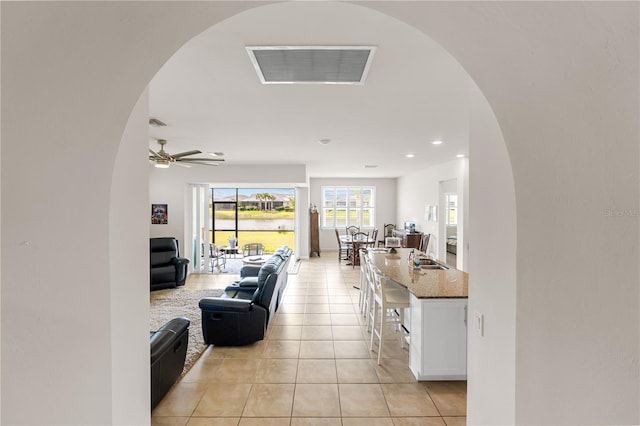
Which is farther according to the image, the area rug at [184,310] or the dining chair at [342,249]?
the dining chair at [342,249]

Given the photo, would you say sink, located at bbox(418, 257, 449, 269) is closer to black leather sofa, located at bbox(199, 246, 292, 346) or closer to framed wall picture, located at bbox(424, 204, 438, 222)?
black leather sofa, located at bbox(199, 246, 292, 346)

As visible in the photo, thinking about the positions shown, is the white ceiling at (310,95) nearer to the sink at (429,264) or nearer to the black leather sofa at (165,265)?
the sink at (429,264)

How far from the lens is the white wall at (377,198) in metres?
10.6

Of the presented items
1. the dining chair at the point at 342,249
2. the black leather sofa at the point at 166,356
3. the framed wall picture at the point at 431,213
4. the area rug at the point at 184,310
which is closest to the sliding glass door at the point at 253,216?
the dining chair at the point at 342,249

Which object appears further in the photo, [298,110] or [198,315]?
[198,315]

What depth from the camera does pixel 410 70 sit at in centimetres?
213

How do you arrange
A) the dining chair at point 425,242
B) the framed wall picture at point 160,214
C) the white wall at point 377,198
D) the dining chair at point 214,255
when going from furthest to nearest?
1. the white wall at point 377,198
2. the dining chair at point 214,255
3. the dining chair at point 425,242
4. the framed wall picture at point 160,214
